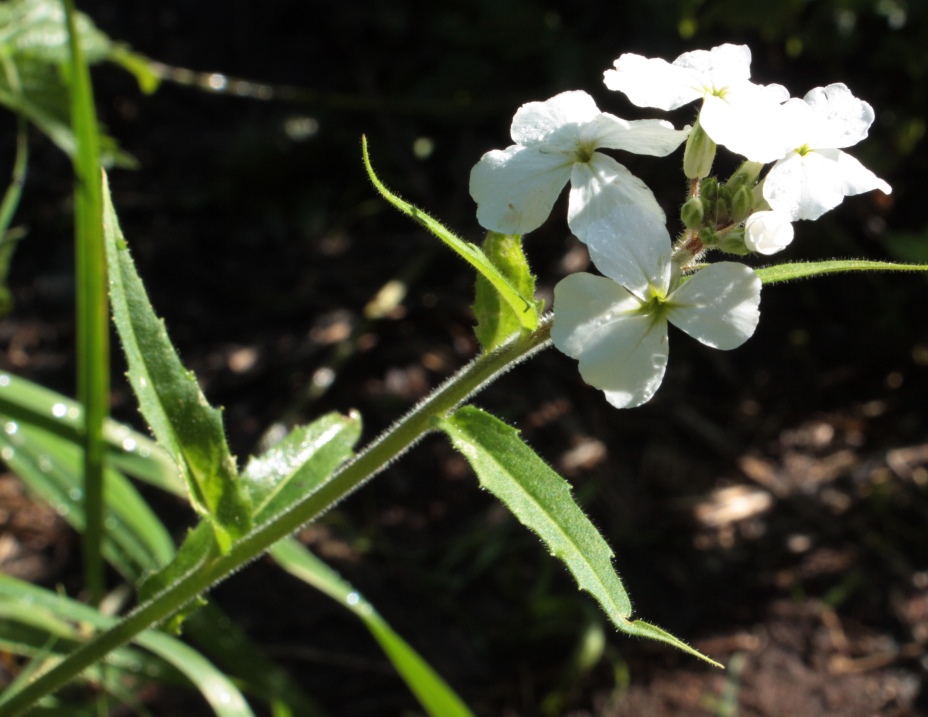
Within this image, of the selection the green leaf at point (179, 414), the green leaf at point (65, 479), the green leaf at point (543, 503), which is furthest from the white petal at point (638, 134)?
the green leaf at point (65, 479)

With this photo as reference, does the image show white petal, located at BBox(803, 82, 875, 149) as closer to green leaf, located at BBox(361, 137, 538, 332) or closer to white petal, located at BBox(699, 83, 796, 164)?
white petal, located at BBox(699, 83, 796, 164)

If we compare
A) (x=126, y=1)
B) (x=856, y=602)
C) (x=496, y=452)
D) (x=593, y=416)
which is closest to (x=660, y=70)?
(x=496, y=452)

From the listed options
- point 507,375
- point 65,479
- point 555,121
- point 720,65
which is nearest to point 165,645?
point 65,479

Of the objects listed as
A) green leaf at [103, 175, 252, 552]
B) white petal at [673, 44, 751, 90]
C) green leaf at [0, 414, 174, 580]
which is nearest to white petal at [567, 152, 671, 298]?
white petal at [673, 44, 751, 90]

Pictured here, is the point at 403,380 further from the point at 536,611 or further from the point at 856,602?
the point at 856,602

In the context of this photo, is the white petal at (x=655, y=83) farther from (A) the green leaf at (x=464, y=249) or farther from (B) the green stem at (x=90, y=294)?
(B) the green stem at (x=90, y=294)

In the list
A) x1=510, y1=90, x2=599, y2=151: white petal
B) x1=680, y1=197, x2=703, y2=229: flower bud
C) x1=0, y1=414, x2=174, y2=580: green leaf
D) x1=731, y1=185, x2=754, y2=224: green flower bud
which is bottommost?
x1=731, y1=185, x2=754, y2=224: green flower bud
